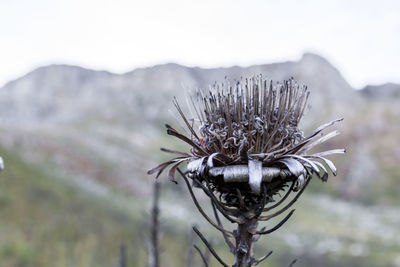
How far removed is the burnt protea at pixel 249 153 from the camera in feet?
5.82

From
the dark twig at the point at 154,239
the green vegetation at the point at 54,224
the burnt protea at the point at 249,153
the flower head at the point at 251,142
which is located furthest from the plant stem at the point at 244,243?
the green vegetation at the point at 54,224

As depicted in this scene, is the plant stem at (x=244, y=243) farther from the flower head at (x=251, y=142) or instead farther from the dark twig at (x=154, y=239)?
the dark twig at (x=154, y=239)

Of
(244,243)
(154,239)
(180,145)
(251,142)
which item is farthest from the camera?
(180,145)

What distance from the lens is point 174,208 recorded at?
81.3 ft

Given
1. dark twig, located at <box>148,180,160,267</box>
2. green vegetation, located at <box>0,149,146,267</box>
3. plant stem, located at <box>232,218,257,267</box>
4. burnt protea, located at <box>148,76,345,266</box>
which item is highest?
burnt protea, located at <box>148,76,345,266</box>

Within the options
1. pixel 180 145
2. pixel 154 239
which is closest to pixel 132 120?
pixel 180 145

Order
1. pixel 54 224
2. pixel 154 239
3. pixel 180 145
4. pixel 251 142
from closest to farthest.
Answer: pixel 251 142
pixel 154 239
pixel 54 224
pixel 180 145

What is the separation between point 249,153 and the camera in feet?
6.27

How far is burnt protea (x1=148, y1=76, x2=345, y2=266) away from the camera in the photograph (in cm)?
177

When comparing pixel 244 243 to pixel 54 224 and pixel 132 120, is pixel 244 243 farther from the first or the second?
pixel 132 120

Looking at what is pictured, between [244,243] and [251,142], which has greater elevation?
[251,142]

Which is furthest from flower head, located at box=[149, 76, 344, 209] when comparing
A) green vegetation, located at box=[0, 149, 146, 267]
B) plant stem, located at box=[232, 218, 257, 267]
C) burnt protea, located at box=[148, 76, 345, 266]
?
green vegetation, located at box=[0, 149, 146, 267]

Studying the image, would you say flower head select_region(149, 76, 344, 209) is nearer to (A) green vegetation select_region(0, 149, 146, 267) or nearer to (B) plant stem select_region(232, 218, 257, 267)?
(B) plant stem select_region(232, 218, 257, 267)

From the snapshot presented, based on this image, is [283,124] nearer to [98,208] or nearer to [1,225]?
[1,225]
